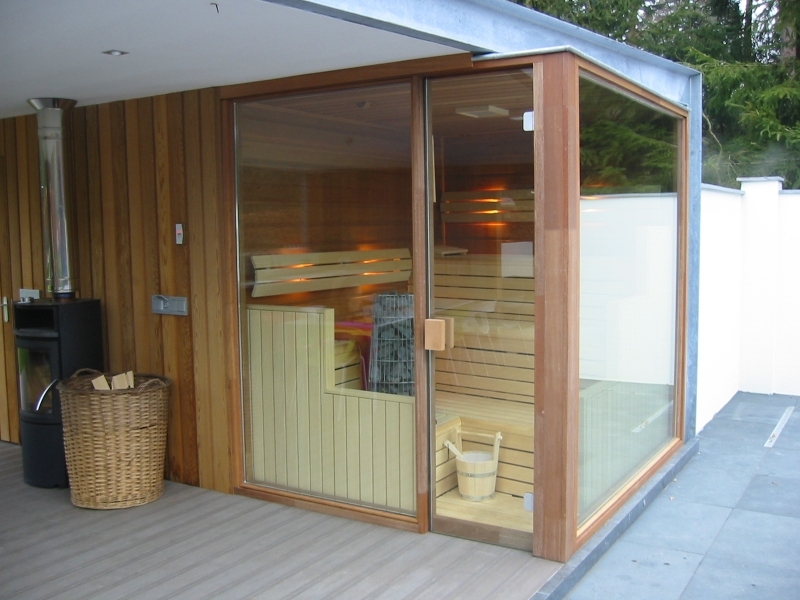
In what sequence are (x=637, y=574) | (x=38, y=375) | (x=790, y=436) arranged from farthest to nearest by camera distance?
(x=790, y=436) < (x=38, y=375) < (x=637, y=574)

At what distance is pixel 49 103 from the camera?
15.1ft

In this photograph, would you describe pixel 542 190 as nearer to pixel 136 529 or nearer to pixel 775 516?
pixel 775 516

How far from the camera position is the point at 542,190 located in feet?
11.7

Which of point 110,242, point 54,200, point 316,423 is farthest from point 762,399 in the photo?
point 54,200

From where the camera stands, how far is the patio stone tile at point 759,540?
12.8 ft

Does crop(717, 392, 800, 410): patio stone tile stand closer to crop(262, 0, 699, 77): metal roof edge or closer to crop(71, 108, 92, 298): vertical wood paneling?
crop(262, 0, 699, 77): metal roof edge

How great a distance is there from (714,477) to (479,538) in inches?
75.9

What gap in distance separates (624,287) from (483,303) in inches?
38.7

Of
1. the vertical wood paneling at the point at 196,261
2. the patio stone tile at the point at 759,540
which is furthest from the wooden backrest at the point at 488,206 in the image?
the patio stone tile at the point at 759,540

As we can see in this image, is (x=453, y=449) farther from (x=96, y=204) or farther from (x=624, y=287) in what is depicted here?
(x=96, y=204)

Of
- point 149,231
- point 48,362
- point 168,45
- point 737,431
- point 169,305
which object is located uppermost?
point 168,45

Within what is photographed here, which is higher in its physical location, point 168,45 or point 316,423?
point 168,45

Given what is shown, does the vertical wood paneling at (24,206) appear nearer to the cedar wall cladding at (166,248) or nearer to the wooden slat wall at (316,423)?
the cedar wall cladding at (166,248)

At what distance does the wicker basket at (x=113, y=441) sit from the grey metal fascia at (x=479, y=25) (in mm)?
2365
